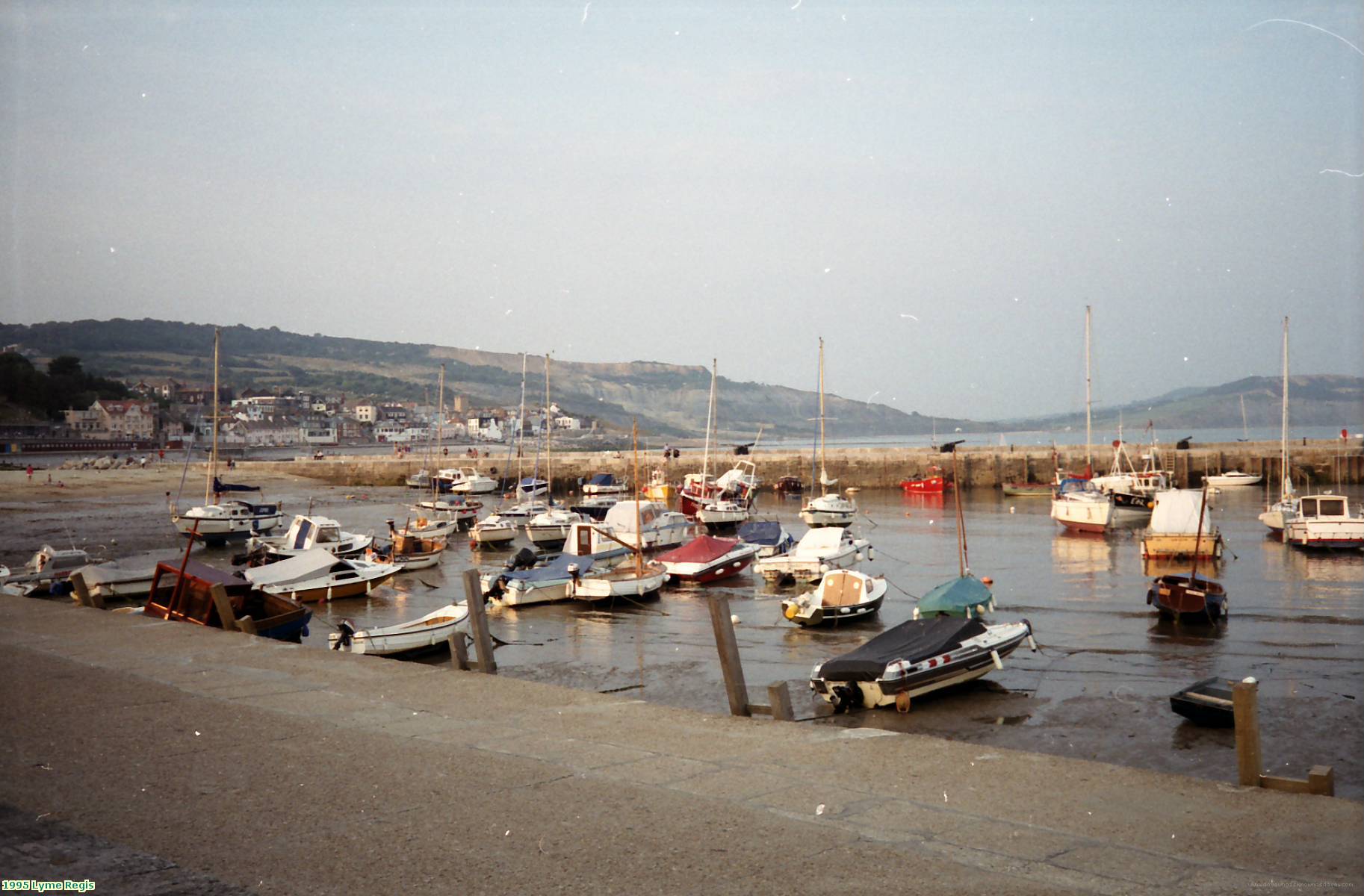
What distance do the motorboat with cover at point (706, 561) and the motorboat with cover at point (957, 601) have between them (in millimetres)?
8712

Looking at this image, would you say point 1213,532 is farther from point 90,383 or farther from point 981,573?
point 90,383

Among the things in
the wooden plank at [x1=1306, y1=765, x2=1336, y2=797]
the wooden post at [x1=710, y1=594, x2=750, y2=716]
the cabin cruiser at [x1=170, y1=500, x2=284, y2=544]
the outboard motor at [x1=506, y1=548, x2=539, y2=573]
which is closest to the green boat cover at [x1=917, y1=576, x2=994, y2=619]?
the wooden post at [x1=710, y1=594, x2=750, y2=716]

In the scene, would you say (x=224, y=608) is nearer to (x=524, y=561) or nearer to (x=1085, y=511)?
(x=524, y=561)

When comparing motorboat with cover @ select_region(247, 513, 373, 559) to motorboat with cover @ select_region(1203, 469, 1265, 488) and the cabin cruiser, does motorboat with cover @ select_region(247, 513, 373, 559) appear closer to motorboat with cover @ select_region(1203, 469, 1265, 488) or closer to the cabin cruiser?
the cabin cruiser

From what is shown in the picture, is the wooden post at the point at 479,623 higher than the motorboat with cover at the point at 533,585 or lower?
higher

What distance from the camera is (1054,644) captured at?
65.4ft

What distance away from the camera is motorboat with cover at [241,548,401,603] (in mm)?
24688

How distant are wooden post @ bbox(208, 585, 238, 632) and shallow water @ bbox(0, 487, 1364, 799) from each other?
5.20m

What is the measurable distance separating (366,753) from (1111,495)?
143ft

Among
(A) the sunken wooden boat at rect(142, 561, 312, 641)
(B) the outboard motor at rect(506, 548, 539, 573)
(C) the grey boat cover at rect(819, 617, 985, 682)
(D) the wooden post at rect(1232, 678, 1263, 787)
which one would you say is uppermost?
(D) the wooden post at rect(1232, 678, 1263, 787)

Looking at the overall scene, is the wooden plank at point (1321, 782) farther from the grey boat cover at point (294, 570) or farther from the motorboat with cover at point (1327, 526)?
→ the motorboat with cover at point (1327, 526)

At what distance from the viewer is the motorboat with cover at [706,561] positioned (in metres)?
28.3

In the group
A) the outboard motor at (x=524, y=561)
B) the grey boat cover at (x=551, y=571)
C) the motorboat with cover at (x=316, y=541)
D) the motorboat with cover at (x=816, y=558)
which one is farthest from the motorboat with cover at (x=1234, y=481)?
the motorboat with cover at (x=316, y=541)

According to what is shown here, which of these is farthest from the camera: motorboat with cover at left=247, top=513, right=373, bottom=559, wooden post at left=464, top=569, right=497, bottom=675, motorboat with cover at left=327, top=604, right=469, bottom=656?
motorboat with cover at left=247, top=513, right=373, bottom=559
